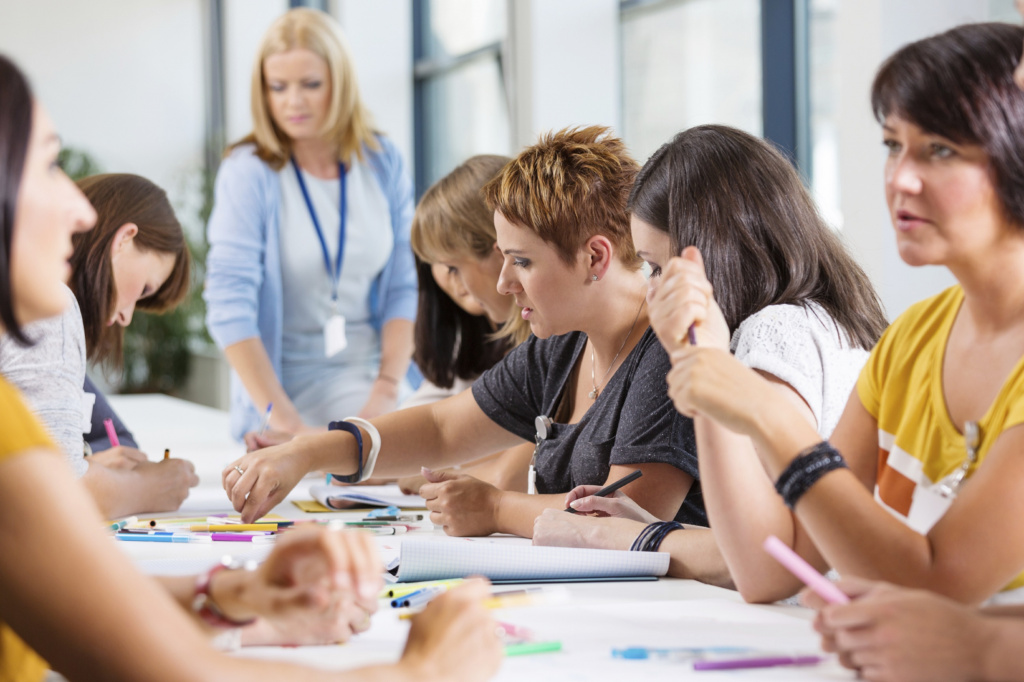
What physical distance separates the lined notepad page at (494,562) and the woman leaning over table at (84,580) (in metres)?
0.28

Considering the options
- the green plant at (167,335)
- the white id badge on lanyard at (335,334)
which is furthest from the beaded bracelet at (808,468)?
the green plant at (167,335)

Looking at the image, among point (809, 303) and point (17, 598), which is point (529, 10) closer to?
point (809, 303)

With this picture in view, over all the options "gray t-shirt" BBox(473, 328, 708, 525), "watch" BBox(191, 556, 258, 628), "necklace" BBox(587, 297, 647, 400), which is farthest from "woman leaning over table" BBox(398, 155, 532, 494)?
"watch" BBox(191, 556, 258, 628)

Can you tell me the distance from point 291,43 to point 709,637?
2494 millimetres

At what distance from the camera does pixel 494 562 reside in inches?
48.6

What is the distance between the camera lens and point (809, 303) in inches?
60.2

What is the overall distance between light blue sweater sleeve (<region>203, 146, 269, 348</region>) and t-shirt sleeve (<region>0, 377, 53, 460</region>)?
2.35 m

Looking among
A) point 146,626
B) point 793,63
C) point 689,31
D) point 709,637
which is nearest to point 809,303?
point 709,637

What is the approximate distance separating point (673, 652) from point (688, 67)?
320 cm

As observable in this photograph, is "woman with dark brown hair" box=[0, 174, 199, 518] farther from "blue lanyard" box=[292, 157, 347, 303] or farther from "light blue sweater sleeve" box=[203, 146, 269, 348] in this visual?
"blue lanyard" box=[292, 157, 347, 303]

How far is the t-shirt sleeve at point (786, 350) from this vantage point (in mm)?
1402

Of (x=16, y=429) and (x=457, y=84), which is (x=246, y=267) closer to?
(x=16, y=429)

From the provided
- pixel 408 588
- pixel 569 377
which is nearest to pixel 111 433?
pixel 569 377

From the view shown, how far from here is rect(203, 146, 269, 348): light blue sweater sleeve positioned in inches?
119
